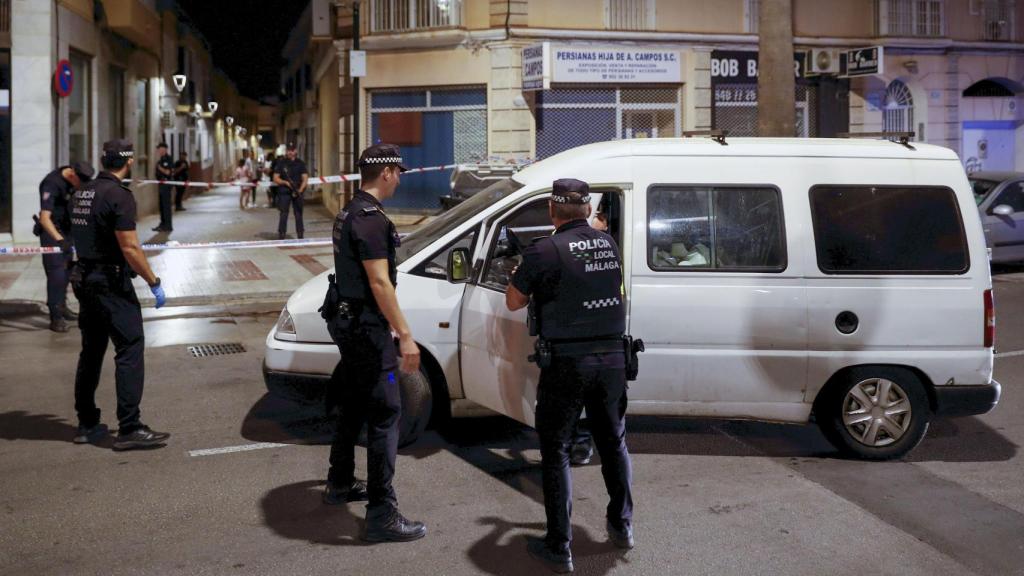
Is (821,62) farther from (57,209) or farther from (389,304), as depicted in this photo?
(389,304)

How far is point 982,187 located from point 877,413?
10476 mm

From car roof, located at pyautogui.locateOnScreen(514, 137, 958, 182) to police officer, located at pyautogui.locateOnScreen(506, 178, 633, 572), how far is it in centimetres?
164

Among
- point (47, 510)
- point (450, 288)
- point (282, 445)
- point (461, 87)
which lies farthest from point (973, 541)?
point (461, 87)

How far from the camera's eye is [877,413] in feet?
20.8

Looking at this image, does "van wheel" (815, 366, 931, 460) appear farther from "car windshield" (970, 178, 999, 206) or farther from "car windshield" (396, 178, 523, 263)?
"car windshield" (970, 178, 999, 206)

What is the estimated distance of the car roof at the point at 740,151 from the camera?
6344 millimetres

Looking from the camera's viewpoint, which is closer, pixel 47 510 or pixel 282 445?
pixel 47 510

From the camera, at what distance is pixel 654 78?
76.1ft

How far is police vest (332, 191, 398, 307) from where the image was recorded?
4.95 metres

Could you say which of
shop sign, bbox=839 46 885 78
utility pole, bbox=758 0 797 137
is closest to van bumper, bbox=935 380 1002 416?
utility pole, bbox=758 0 797 137

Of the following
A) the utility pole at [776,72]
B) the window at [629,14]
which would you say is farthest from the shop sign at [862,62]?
the utility pole at [776,72]

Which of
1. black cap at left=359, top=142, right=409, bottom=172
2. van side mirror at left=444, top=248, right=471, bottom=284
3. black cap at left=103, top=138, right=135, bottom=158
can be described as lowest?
van side mirror at left=444, top=248, right=471, bottom=284

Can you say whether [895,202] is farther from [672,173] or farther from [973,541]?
[973,541]

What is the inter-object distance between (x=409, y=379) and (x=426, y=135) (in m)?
17.3
